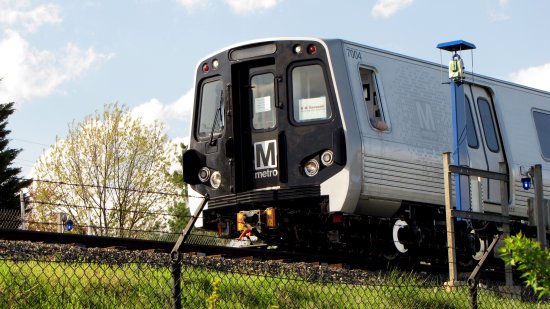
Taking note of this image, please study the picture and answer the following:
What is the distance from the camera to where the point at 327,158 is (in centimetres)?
1385

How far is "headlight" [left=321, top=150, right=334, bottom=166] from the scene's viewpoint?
13.8m

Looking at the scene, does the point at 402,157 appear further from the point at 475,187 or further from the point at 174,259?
the point at 174,259

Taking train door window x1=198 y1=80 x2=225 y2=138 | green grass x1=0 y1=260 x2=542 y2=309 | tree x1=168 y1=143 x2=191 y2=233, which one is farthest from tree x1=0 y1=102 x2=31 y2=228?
green grass x1=0 y1=260 x2=542 y2=309

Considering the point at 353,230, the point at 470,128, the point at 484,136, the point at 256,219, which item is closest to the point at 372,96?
the point at 353,230

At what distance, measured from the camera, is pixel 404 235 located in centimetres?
1491

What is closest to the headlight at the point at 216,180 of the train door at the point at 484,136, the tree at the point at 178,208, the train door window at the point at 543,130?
the train door at the point at 484,136

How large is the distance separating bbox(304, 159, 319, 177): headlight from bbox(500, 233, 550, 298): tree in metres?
7.18

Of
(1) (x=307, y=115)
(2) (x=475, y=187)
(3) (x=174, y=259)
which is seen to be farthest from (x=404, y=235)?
(3) (x=174, y=259)

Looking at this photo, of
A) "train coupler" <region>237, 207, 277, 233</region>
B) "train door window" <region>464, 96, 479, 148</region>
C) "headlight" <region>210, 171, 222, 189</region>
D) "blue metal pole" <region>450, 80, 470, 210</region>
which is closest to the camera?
"train coupler" <region>237, 207, 277, 233</region>

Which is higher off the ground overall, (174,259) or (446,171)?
(446,171)

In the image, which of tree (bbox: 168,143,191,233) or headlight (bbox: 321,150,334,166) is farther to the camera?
tree (bbox: 168,143,191,233)

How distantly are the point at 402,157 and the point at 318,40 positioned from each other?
1897 mm

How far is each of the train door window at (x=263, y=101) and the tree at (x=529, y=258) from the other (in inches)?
313

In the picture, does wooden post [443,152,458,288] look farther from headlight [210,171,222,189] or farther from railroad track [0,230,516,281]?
headlight [210,171,222,189]
